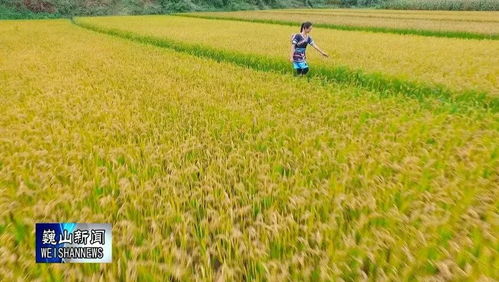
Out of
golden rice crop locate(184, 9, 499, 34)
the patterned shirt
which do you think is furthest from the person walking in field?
golden rice crop locate(184, 9, 499, 34)

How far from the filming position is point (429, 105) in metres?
5.88

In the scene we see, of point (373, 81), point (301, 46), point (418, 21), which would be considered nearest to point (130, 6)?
point (418, 21)

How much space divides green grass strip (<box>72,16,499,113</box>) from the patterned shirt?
2.43ft

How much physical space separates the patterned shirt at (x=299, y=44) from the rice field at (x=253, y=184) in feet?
9.58

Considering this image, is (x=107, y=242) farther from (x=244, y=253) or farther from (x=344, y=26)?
(x=344, y=26)

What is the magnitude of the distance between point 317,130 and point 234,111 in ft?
4.88

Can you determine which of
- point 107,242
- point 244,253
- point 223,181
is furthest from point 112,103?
point 244,253

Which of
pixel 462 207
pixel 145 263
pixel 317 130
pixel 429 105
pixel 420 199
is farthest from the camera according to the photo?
pixel 429 105

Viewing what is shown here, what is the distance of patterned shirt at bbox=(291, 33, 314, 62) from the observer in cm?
857

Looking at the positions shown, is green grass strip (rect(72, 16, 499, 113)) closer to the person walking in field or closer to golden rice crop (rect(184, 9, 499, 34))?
the person walking in field

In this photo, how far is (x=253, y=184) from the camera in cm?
288

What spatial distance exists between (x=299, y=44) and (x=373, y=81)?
2.19 metres

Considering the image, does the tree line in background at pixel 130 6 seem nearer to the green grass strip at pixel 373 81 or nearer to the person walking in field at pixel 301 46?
the green grass strip at pixel 373 81

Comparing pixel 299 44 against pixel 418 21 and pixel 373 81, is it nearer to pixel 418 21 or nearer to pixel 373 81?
pixel 373 81
